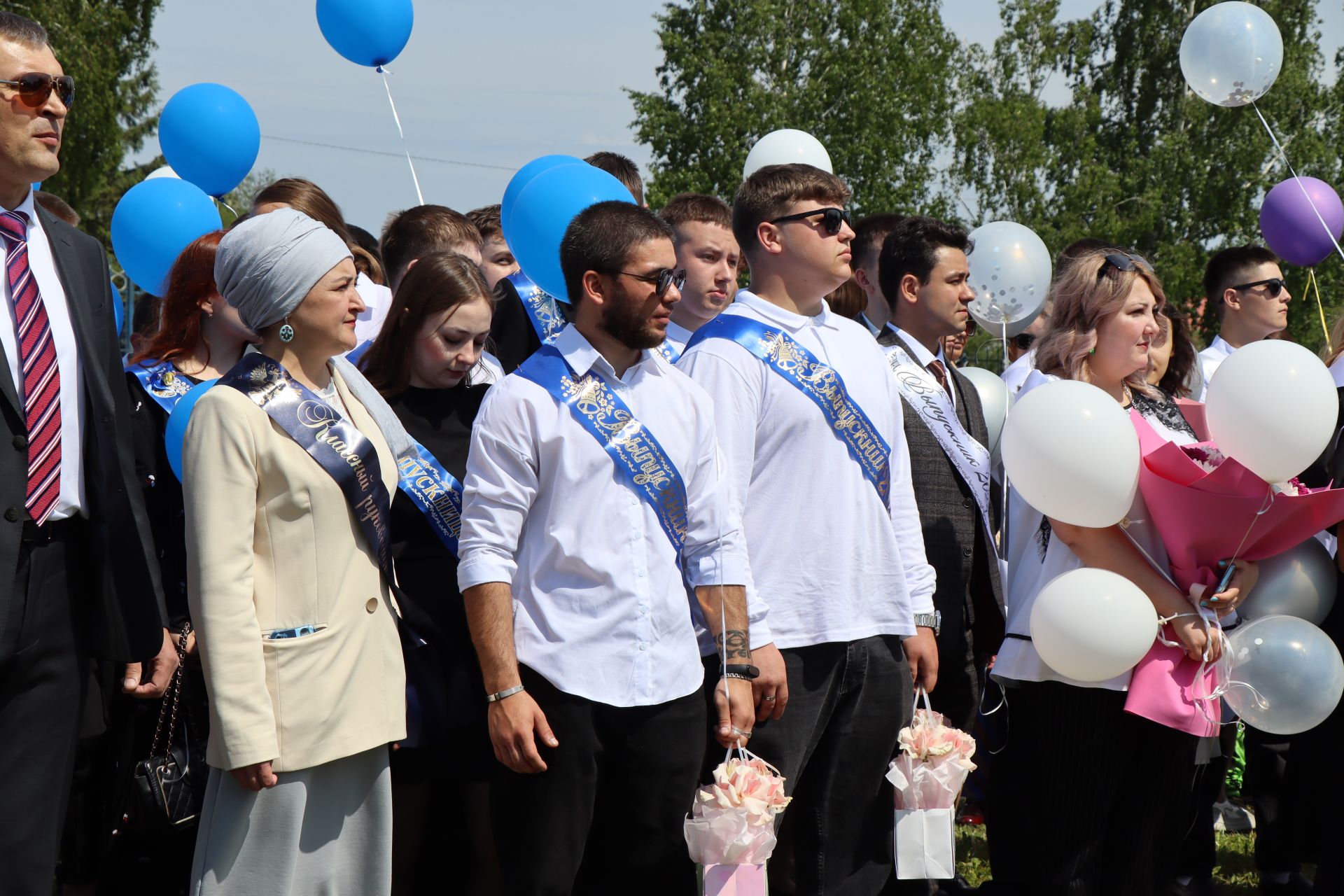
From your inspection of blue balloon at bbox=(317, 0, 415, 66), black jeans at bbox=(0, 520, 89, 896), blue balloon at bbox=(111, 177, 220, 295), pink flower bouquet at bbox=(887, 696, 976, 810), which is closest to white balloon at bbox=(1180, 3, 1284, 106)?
blue balloon at bbox=(317, 0, 415, 66)

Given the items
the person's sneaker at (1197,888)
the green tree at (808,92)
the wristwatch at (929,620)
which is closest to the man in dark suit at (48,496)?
the wristwatch at (929,620)

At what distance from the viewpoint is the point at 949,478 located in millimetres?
4430

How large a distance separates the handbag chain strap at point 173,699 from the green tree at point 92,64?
1496cm

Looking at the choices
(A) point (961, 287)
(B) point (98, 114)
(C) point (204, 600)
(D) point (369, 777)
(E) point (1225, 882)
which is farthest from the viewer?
(B) point (98, 114)

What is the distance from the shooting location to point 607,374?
10.9 ft

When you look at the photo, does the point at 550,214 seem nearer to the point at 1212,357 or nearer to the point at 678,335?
the point at 678,335

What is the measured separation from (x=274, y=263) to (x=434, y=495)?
82cm

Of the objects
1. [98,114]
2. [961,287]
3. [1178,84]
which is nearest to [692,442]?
[961,287]

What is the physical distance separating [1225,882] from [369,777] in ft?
12.0

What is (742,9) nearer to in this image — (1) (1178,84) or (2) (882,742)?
(1) (1178,84)

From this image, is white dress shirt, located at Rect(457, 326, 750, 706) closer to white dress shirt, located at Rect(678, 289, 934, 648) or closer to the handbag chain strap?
white dress shirt, located at Rect(678, 289, 934, 648)

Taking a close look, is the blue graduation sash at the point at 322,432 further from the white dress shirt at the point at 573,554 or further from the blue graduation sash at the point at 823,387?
the blue graduation sash at the point at 823,387

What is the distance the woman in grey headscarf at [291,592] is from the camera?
2.86 meters

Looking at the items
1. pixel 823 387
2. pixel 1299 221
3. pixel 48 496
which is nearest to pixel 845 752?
pixel 823 387
